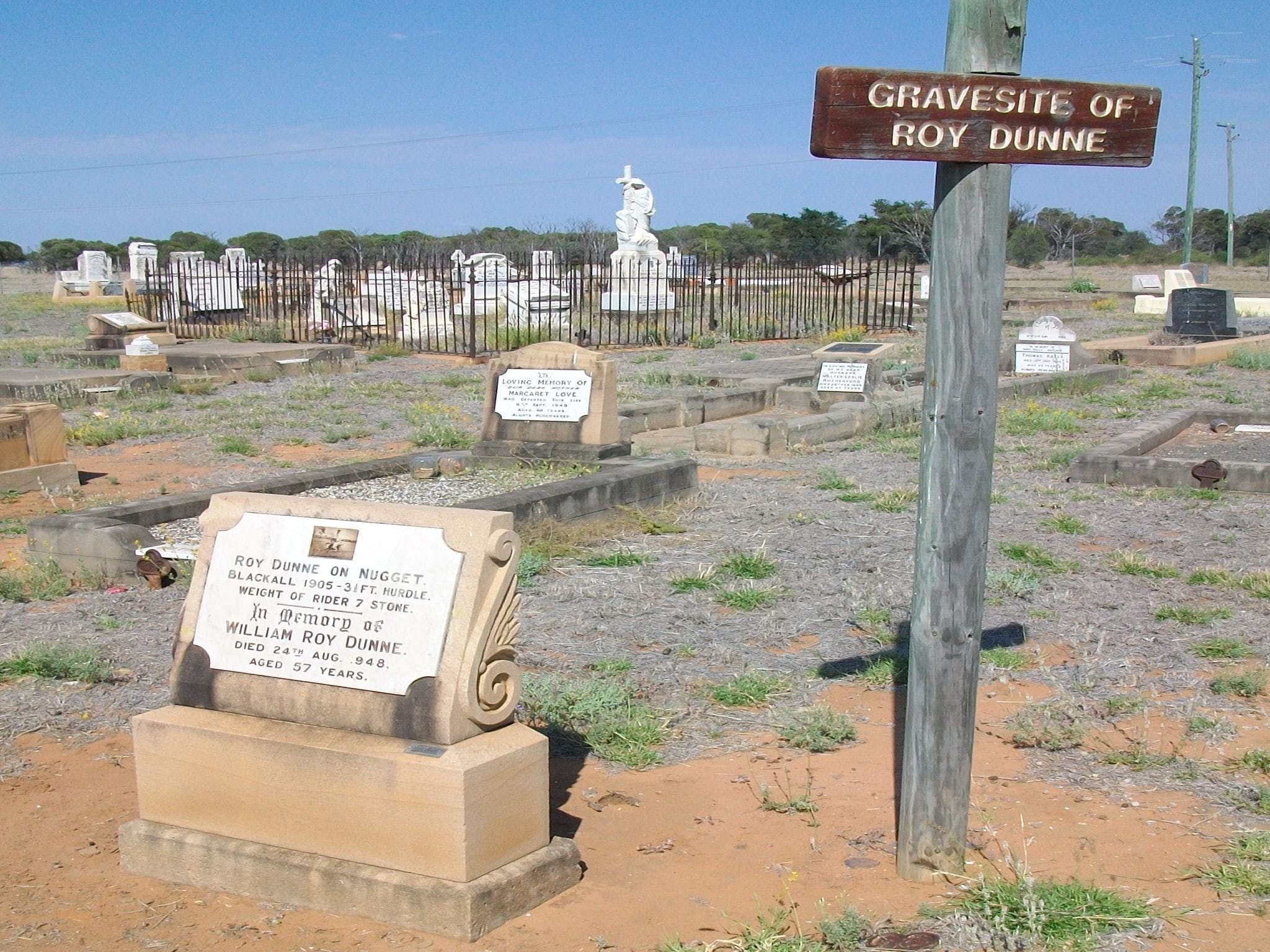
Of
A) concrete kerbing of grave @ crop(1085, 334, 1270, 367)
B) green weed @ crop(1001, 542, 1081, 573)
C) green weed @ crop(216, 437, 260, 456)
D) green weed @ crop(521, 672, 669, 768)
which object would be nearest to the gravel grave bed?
green weed @ crop(216, 437, 260, 456)

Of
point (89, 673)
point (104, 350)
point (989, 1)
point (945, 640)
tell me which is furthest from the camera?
point (104, 350)

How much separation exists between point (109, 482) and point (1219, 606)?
8.64 m

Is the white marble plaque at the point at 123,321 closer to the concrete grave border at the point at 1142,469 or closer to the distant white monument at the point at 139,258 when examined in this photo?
the concrete grave border at the point at 1142,469

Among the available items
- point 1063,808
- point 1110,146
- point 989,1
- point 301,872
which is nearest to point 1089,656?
point 1063,808

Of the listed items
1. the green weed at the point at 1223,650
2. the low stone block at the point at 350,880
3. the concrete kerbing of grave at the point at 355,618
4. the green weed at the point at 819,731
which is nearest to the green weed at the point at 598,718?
the green weed at the point at 819,731

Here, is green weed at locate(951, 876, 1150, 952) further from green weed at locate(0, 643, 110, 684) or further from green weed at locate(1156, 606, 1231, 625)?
green weed at locate(0, 643, 110, 684)

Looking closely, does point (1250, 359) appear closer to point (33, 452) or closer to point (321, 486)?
point (321, 486)

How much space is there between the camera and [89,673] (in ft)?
17.6

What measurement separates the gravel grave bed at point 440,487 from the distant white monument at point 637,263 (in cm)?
1668

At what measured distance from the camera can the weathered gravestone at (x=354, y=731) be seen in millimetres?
3418

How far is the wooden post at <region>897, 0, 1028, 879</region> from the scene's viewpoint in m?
3.47

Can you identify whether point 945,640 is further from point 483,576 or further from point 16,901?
point 16,901

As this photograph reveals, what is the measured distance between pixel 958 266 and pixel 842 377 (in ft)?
37.2

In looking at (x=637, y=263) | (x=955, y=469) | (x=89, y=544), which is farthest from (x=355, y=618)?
(x=637, y=263)
